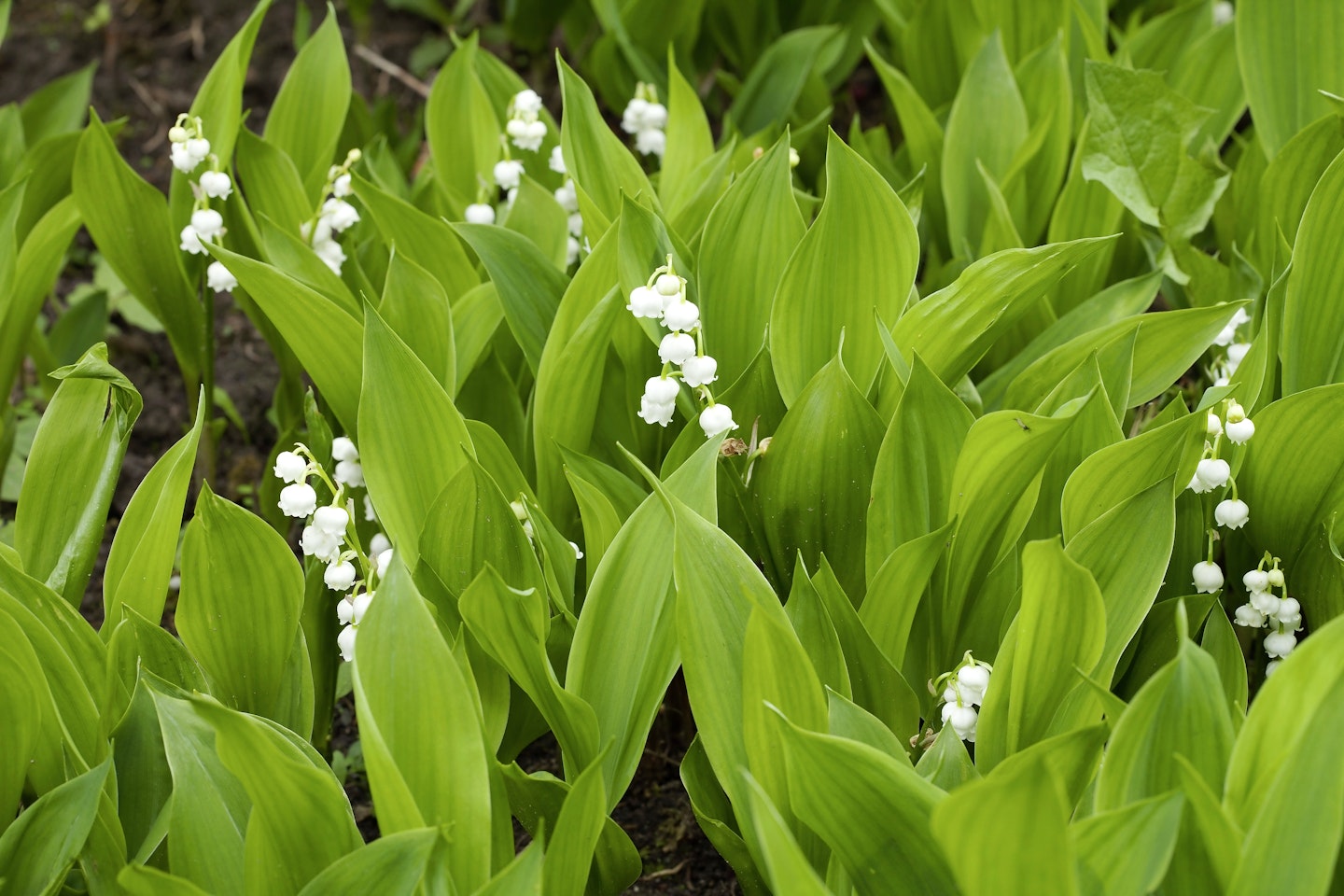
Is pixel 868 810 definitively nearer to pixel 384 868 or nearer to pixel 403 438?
pixel 384 868

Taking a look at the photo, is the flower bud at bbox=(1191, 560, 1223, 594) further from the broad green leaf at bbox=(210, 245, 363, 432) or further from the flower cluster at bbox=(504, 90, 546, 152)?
the flower cluster at bbox=(504, 90, 546, 152)

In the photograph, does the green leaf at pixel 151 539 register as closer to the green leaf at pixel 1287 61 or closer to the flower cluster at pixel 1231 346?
the flower cluster at pixel 1231 346

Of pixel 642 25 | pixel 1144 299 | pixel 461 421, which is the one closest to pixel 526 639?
pixel 461 421

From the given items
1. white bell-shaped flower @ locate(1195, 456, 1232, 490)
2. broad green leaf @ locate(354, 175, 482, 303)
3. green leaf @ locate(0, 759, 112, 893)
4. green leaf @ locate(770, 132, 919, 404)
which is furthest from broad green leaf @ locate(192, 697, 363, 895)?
white bell-shaped flower @ locate(1195, 456, 1232, 490)

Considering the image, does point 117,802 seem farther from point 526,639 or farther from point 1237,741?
point 1237,741

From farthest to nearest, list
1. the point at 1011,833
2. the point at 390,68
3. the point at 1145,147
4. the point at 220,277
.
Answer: the point at 390,68
the point at 1145,147
the point at 220,277
the point at 1011,833

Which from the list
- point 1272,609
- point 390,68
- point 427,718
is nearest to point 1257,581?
point 1272,609
